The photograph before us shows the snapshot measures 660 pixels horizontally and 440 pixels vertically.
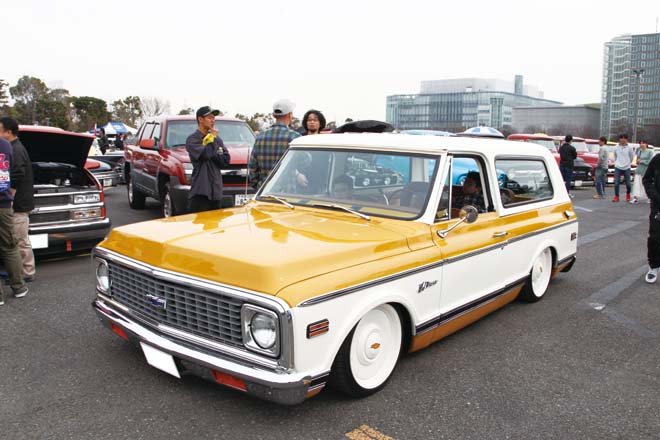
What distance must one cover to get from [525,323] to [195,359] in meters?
3.25

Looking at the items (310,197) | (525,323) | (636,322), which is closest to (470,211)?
(310,197)

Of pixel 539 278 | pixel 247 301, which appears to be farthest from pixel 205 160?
pixel 539 278

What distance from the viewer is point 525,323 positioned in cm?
512

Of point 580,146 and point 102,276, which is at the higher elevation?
point 580,146

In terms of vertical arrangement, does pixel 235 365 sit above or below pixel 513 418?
above

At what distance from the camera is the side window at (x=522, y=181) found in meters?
5.01

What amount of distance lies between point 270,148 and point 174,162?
3523 millimetres

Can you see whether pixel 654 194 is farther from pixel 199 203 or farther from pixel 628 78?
pixel 628 78

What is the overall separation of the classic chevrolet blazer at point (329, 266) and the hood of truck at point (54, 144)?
3.79m

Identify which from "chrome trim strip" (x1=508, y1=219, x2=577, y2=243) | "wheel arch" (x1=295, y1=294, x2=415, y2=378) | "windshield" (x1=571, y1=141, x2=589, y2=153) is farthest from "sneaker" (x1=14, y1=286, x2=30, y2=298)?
"windshield" (x1=571, y1=141, x2=589, y2=153)

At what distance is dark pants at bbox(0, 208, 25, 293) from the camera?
5.38 metres

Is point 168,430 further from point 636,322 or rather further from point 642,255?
point 642,255

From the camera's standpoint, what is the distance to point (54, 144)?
24.2 ft

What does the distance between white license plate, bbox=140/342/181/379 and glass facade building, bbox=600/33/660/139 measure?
128172 millimetres
